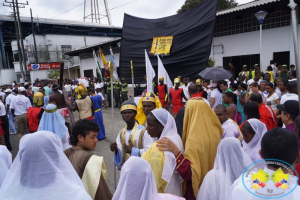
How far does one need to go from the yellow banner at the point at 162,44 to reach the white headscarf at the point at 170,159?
4.24 meters

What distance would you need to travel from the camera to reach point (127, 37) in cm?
690

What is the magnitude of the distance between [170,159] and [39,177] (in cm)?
104

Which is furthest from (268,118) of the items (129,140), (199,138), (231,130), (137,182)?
(137,182)

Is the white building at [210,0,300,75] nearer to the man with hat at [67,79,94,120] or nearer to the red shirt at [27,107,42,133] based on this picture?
the man with hat at [67,79,94,120]

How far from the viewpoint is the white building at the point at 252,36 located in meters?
10.8

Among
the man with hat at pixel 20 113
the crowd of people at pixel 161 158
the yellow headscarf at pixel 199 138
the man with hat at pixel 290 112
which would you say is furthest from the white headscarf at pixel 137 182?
the man with hat at pixel 20 113

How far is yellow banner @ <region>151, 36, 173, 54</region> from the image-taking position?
6.31 metres

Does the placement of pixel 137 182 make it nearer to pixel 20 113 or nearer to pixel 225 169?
pixel 225 169

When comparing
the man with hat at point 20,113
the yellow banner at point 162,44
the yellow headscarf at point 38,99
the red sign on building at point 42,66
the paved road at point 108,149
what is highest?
the red sign on building at point 42,66

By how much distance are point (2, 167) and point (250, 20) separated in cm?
1243

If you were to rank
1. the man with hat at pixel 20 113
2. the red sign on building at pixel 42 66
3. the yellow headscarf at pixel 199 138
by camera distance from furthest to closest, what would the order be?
the red sign on building at pixel 42 66
the man with hat at pixel 20 113
the yellow headscarf at pixel 199 138

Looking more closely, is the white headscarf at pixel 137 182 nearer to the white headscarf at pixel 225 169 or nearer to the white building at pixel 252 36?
the white headscarf at pixel 225 169

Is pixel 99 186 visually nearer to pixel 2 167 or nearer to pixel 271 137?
pixel 2 167

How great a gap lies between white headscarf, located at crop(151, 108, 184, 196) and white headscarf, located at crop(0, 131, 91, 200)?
73 centimetres
